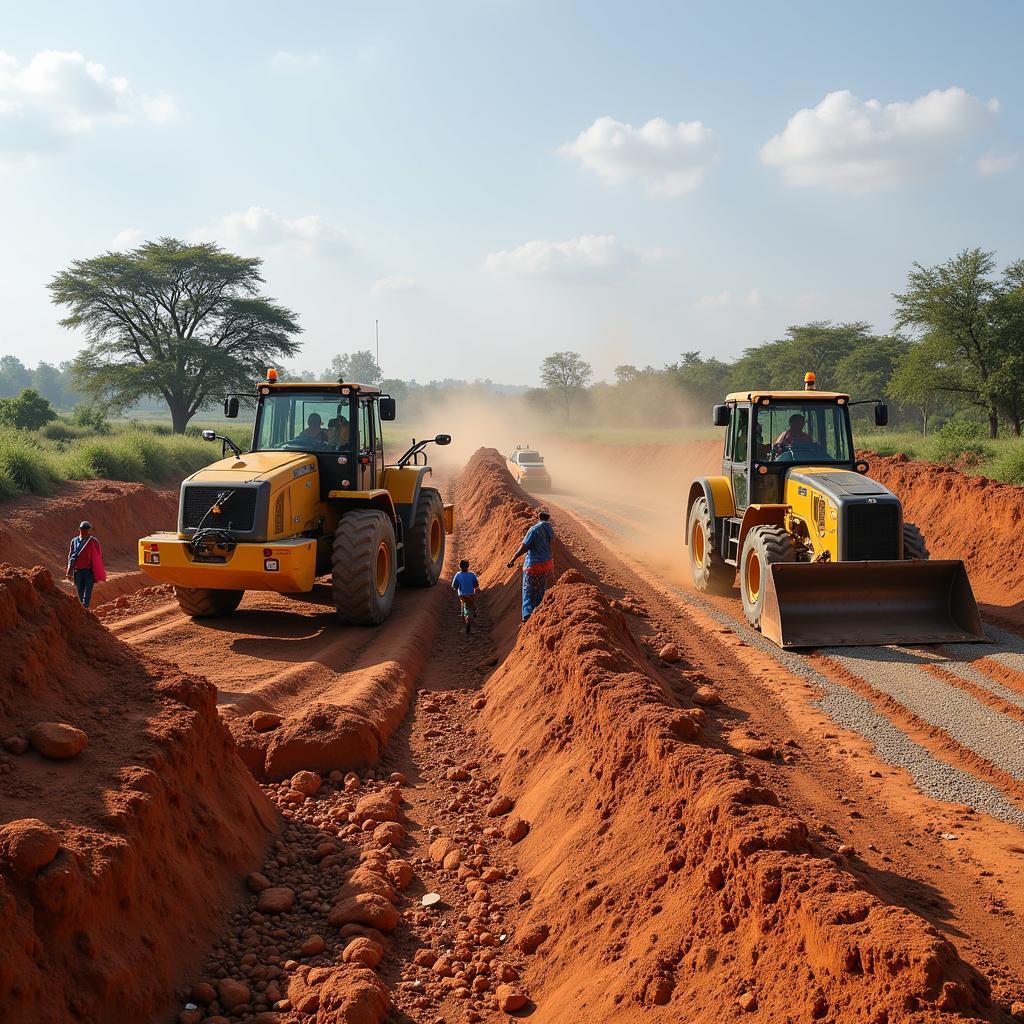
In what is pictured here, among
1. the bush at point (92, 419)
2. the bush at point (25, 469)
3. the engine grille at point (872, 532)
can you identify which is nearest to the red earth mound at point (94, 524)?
the bush at point (25, 469)

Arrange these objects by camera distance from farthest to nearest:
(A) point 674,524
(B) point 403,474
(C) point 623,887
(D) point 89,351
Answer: (D) point 89,351
(A) point 674,524
(B) point 403,474
(C) point 623,887

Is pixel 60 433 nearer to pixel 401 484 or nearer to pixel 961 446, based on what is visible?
pixel 401 484

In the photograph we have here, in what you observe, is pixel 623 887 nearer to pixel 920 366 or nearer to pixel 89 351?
pixel 920 366

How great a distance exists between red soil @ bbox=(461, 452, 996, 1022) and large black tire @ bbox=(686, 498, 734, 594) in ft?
22.0

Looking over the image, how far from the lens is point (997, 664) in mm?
9609

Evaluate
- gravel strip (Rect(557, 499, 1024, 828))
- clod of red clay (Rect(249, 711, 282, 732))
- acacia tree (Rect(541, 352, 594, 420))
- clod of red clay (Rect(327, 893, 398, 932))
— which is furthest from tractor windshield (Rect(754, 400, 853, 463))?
acacia tree (Rect(541, 352, 594, 420))

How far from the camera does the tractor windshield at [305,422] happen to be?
11.9 metres

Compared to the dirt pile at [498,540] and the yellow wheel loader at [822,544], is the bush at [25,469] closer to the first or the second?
the dirt pile at [498,540]

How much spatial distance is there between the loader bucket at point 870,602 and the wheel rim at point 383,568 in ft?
15.5

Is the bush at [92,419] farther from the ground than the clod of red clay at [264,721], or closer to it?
farther from the ground

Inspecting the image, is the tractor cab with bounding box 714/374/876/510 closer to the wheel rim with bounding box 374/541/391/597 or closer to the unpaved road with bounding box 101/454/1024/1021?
the unpaved road with bounding box 101/454/1024/1021

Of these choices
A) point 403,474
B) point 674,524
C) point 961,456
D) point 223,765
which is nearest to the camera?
point 223,765

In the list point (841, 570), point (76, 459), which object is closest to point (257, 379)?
point (76, 459)

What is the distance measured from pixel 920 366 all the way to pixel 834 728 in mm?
24305
